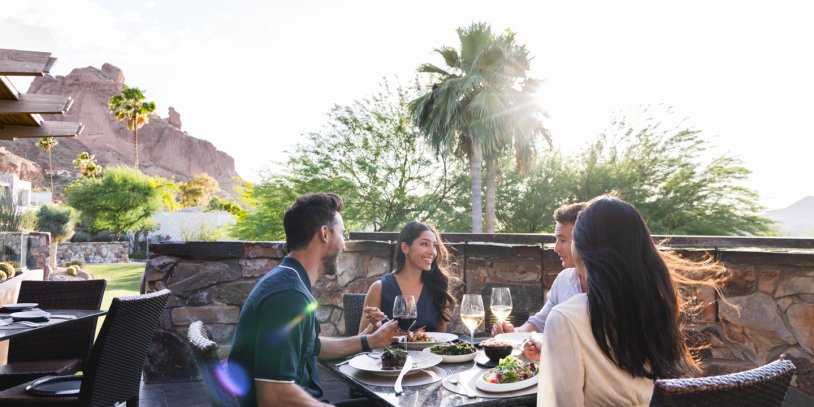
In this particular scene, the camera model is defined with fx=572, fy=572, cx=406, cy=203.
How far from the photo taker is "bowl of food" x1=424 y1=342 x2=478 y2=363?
238 cm

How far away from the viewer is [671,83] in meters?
19.0

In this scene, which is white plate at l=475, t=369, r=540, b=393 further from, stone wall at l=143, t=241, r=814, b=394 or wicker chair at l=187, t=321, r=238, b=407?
stone wall at l=143, t=241, r=814, b=394

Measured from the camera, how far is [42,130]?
25.8 ft

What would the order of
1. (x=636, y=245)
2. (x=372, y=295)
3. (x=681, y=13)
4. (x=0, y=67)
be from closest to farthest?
(x=636, y=245) → (x=372, y=295) → (x=0, y=67) → (x=681, y=13)

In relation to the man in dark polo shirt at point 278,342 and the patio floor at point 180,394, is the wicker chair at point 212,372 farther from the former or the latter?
the patio floor at point 180,394

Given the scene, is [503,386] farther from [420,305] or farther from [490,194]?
[490,194]

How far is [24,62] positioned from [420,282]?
15.5 feet

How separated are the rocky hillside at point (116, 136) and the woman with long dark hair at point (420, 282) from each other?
3448 inches

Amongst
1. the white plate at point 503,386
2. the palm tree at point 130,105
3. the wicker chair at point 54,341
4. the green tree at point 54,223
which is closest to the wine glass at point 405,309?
the white plate at point 503,386

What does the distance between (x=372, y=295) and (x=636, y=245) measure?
6.98 feet

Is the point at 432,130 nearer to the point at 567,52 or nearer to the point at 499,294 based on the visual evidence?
the point at 567,52

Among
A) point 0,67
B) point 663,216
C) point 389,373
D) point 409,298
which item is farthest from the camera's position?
point 663,216

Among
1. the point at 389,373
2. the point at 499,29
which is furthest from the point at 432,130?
the point at 389,373

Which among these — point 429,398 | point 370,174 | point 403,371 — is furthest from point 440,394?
point 370,174
